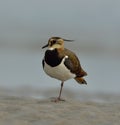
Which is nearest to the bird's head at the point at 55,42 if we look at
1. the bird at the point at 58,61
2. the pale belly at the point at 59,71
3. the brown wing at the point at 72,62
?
the bird at the point at 58,61

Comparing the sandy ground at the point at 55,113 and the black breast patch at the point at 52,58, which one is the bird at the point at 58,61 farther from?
the sandy ground at the point at 55,113

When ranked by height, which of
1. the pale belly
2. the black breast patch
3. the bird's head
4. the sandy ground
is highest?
the bird's head

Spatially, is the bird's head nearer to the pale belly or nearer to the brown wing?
the brown wing

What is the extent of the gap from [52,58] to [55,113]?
1.24 meters

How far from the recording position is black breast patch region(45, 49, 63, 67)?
1075 centimetres

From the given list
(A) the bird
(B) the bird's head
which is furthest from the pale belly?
(B) the bird's head

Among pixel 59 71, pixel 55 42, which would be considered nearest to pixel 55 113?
pixel 59 71

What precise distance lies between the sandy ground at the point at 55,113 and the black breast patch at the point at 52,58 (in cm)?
54

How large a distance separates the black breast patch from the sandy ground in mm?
538

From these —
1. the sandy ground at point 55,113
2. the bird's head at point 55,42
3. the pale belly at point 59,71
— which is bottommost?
the sandy ground at point 55,113

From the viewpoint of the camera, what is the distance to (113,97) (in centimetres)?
1580

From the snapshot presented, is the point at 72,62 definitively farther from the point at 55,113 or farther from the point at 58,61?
the point at 55,113

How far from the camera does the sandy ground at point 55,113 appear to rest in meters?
9.25

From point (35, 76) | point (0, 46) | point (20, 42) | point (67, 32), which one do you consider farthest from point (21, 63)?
Result: point (67, 32)
